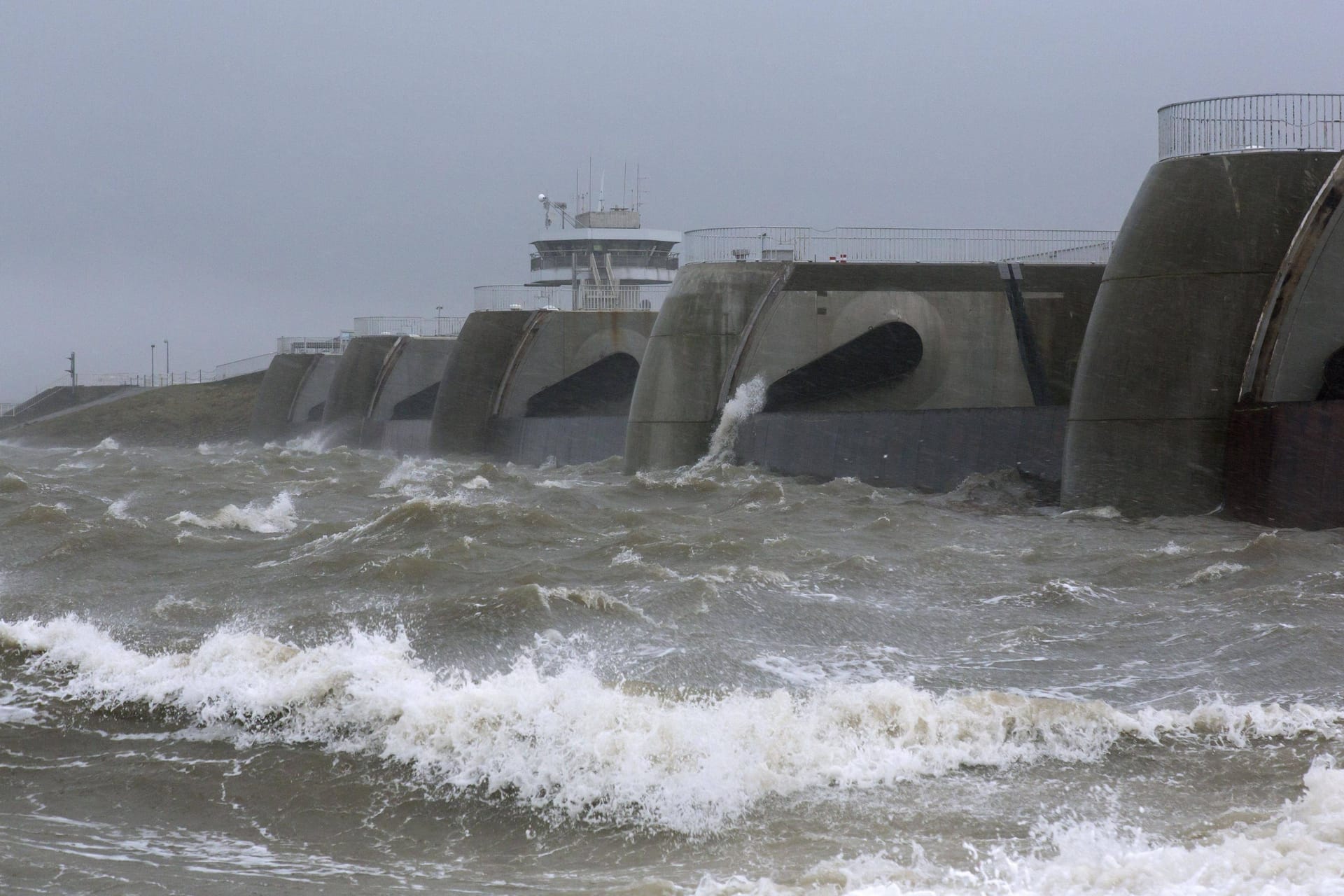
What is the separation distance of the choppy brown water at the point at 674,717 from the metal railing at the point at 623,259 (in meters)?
45.1

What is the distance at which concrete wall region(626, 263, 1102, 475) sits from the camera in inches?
961

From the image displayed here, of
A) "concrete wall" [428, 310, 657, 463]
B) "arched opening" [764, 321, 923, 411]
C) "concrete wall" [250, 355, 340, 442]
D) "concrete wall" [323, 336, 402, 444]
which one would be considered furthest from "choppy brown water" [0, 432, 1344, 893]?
"concrete wall" [250, 355, 340, 442]

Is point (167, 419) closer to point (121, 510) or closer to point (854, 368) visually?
point (854, 368)

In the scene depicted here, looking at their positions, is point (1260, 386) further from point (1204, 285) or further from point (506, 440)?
point (506, 440)

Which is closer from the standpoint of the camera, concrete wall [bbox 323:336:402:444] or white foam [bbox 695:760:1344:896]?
white foam [bbox 695:760:1344:896]

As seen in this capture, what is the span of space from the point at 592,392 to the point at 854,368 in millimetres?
10828

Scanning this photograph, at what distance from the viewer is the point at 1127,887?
4.64m

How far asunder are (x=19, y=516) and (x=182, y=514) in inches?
69.4

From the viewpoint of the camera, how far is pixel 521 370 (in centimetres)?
3403

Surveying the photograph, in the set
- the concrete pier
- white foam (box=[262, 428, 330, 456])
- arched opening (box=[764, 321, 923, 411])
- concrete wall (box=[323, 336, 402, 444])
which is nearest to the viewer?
the concrete pier

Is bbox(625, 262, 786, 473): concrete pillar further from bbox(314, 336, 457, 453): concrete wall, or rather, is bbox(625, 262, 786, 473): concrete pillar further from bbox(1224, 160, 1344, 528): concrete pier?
bbox(314, 336, 457, 453): concrete wall

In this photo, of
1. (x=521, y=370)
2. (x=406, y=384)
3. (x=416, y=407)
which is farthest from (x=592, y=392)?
(x=416, y=407)

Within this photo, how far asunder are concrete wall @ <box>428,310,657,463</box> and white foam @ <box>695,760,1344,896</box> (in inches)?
1111

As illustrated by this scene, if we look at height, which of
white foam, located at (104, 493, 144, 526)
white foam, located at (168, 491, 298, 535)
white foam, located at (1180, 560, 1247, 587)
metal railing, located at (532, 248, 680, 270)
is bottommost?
white foam, located at (1180, 560, 1247, 587)
